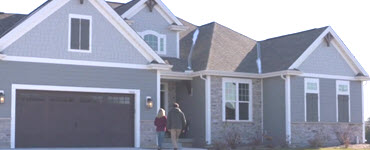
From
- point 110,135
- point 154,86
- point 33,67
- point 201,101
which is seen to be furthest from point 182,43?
point 33,67

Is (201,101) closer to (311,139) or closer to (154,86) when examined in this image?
(154,86)

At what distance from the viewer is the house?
2139 centimetres

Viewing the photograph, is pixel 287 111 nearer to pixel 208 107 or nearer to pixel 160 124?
pixel 208 107

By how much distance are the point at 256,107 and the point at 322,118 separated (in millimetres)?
3132

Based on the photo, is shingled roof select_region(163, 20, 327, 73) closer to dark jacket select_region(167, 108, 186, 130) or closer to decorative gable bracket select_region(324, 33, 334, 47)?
decorative gable bracket select_region(324, 33, 334, 47)

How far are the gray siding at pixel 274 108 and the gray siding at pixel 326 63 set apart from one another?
1.36 meters

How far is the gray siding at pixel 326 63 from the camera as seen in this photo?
27.4 metres

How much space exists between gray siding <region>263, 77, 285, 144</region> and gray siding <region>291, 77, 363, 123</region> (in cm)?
50

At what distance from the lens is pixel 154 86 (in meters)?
23.7

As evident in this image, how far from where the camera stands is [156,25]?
2766 cm

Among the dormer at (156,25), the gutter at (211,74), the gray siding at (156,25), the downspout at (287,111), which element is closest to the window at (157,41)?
the dormer at (156,25)

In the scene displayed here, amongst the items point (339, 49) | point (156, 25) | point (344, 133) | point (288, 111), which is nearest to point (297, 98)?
point (288, 111)

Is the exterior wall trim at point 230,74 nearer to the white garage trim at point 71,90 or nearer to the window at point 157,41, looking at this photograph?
the window at point 157,41

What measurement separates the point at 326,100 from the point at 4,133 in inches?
587
